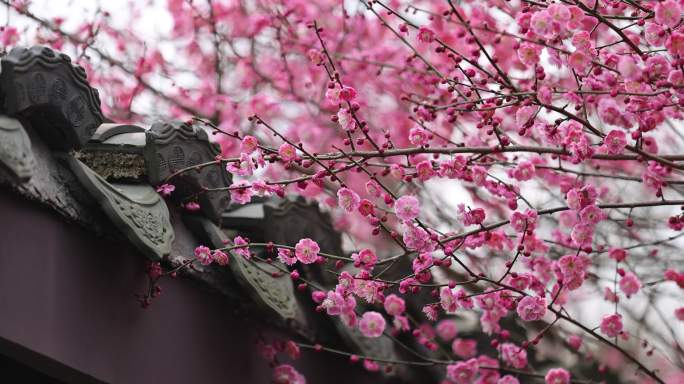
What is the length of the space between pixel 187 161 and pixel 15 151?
3.03 ft

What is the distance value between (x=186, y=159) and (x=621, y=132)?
1.48m

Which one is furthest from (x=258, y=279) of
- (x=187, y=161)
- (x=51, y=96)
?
(x=51, y=96)

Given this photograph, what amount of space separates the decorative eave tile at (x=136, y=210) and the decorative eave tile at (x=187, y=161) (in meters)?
0.11

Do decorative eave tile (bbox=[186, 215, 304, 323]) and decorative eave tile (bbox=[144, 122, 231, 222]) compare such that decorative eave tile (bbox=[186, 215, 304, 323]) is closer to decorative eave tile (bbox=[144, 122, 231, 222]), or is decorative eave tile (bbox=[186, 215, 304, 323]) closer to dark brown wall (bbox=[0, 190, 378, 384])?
decorative eave tile (bbox=[144, 122, 231, 222])

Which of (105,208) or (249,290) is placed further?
→ (249,290)

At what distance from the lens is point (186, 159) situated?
3279 millimetres

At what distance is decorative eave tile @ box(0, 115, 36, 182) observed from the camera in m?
2.37

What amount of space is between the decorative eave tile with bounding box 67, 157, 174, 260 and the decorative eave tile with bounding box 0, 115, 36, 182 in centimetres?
35

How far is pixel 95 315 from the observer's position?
2.95 meters

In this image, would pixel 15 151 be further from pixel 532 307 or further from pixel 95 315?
pixel 532 307

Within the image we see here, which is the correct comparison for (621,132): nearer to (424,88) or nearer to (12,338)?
(12,338)

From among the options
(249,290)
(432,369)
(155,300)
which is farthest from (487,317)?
(155,300)

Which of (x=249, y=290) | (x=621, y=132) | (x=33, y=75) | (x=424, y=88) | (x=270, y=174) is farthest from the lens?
(x=270, y=174)

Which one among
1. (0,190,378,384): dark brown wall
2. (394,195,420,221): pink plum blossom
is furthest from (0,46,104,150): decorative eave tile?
(394,195,420,221): pink plum blossom
